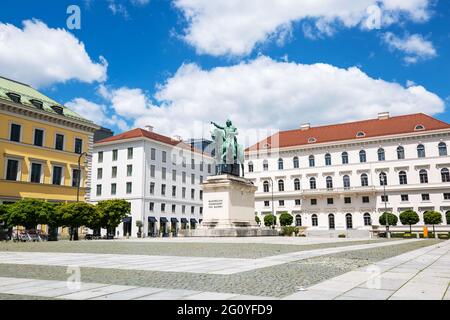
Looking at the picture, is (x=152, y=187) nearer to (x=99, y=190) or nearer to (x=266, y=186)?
(x=99, y=190)

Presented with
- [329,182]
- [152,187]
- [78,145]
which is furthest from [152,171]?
[329,182]

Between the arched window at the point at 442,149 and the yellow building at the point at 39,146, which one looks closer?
the yellow building at the point at 39,146

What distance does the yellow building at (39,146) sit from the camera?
138ft

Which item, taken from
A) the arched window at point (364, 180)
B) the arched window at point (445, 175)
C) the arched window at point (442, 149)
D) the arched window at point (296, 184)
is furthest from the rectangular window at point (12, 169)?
the arched window at point (442, 149)

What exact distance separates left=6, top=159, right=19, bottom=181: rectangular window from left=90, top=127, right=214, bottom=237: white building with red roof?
23.0m

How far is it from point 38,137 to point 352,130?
5745cm

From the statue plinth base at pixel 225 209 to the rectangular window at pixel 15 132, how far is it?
23.9 meters

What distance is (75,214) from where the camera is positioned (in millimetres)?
35812

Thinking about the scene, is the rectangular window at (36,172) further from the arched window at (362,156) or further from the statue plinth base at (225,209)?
the arched window at (362,156)

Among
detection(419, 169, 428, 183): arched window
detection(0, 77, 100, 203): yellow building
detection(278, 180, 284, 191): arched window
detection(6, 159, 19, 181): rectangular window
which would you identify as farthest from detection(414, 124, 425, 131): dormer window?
detection(6, 159, 19, 181): rectangular window
